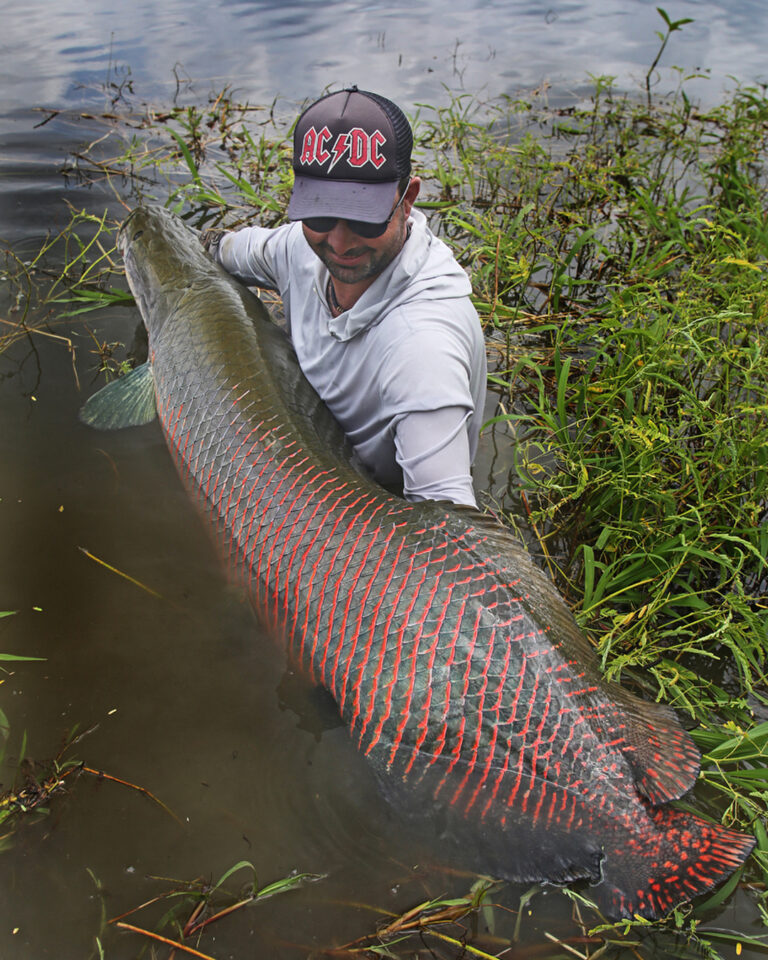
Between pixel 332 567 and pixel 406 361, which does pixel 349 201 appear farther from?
pixel 332 567

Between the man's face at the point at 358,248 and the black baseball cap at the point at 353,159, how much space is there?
0.07 m

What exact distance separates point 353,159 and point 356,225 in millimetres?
231

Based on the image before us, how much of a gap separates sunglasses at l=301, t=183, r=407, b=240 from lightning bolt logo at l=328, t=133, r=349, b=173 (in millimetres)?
187

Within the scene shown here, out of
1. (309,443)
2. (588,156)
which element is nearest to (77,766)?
(309,443)

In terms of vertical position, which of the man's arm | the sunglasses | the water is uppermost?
the sunglasses

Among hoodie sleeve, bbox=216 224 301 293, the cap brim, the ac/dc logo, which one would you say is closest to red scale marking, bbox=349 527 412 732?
the cap brim

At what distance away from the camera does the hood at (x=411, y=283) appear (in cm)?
264

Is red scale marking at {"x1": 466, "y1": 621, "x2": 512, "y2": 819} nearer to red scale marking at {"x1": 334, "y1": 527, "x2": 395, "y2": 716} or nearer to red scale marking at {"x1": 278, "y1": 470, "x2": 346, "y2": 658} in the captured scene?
red scale marking at {"x1": 334, "y1": 527, "x2": 395, "y2": 716}

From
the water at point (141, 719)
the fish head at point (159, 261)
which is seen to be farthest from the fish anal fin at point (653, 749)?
the fish head at point (159, 261)

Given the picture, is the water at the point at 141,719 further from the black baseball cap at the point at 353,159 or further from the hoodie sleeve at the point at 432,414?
the black baseball cap at the point at 353,159

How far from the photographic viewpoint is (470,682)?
2082 mm

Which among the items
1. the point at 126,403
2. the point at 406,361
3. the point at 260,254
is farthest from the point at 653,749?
the point at 126,403

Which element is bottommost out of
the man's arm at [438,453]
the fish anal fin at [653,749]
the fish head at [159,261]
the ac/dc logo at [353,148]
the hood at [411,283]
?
the fish anal fin at [653,749]

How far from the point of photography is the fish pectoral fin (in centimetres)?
367
